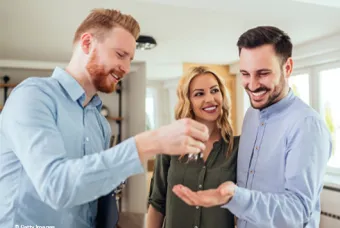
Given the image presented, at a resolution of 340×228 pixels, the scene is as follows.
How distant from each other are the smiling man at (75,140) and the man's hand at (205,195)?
0.44ft

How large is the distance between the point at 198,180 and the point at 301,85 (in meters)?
2.43

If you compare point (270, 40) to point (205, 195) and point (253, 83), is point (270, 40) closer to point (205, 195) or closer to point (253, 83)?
point (253, 83)

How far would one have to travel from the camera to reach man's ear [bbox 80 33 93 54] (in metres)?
0.81

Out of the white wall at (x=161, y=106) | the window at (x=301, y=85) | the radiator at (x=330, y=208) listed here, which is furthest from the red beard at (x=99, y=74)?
the white wall at (x=161, y=106)

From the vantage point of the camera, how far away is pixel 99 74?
0.81 metres

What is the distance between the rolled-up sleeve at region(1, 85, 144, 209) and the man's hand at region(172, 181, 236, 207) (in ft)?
0.47

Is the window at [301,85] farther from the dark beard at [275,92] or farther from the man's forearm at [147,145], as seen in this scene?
the man's forearm at [147,145]

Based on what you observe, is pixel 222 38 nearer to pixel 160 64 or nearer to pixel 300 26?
pixel 300 26

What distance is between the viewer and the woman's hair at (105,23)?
31.4 inches

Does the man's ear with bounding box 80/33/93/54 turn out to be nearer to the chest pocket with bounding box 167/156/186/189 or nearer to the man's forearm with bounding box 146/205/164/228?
the chest pocket with bounding box 167/156/186/189

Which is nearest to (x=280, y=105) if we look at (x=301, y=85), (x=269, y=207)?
(x=269, y=207)

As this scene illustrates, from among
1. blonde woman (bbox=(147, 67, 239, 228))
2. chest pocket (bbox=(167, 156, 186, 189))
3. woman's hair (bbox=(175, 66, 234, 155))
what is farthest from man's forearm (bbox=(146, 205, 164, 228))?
woman's hair (bbox=(175, 66, 234, 155))

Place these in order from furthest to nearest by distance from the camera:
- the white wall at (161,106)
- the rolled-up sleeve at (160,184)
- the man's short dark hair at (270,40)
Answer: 1. the white wall at (161,106)
2. the rolled-up sleeve at (160,184)
3. the man's short dark hair at (270,40)

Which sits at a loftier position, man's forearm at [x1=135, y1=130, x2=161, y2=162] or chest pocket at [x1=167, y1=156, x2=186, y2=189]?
man's forearm at [x1=135, y1=130, x2=161, y2=162]
